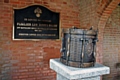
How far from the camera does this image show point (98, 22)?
109 inches

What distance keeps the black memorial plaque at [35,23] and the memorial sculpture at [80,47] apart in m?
1.50

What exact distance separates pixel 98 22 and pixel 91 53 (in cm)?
135

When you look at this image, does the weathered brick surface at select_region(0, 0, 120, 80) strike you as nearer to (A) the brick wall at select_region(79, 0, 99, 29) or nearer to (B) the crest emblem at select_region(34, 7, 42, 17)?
(A) the brick wall at select_region(79, 0, 99, 29)

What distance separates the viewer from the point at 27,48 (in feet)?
9.69

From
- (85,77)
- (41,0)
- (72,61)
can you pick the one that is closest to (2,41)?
(41,0)

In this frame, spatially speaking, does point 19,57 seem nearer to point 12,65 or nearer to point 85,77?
point 12,65

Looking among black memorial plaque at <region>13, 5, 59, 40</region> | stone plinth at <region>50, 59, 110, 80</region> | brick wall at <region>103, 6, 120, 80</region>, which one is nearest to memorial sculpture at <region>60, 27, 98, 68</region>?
stone plinth at <region>50, 59, 110, 80</region>

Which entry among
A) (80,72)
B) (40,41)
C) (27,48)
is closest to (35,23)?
(40,41)

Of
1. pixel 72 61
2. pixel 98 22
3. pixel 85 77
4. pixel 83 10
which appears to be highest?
pixel 83 10

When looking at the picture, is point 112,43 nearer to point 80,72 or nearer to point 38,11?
point 38,11

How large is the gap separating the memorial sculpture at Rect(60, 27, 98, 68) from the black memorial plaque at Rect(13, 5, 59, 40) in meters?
1.50

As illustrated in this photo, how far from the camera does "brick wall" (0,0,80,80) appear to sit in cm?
277

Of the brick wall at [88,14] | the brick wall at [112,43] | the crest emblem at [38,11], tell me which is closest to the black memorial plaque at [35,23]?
the crest emblem at [38,11]

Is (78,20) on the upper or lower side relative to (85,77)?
upper
